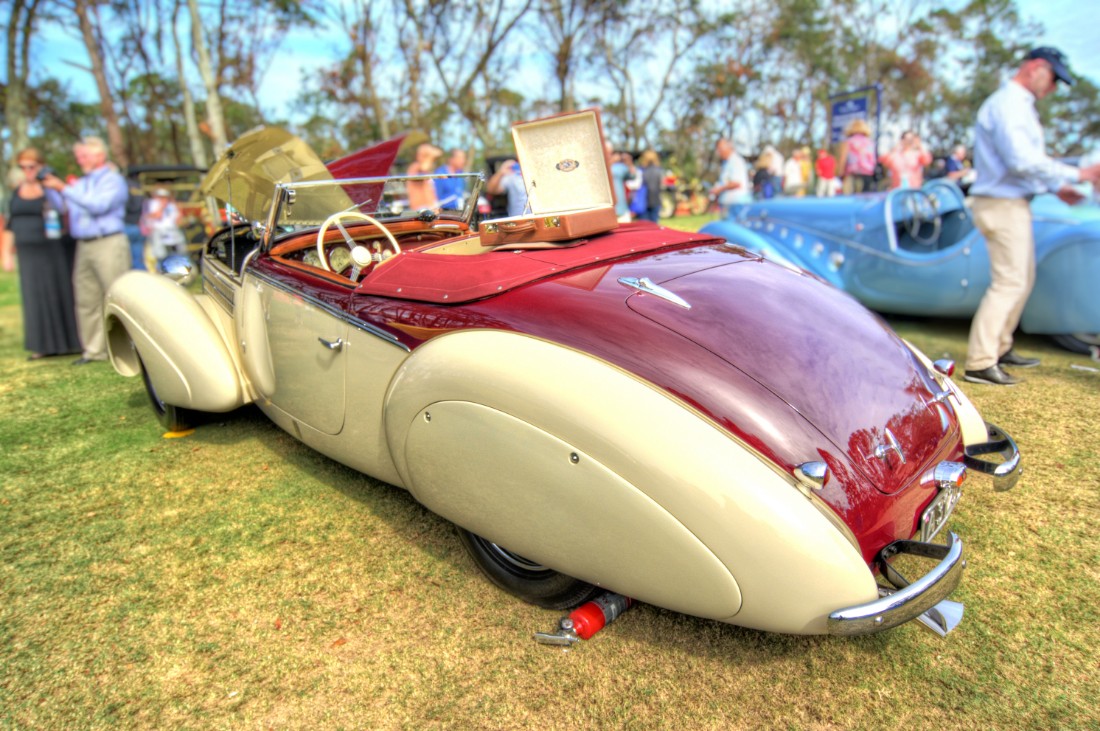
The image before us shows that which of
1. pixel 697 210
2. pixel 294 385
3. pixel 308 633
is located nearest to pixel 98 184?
pixel 294 385

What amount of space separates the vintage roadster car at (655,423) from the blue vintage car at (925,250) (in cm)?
299

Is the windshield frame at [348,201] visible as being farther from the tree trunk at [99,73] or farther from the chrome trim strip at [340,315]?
the tree trunk at [99,73]

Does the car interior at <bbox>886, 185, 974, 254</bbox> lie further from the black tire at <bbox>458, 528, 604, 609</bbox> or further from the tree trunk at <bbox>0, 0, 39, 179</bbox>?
the tree trunk at <bbox>0, 0, 39, 179</bbox>

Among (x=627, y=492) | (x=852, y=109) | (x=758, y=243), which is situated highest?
(x=852, y=109)

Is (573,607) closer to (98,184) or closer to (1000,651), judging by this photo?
(1000,651)

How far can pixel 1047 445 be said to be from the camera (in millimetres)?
3203

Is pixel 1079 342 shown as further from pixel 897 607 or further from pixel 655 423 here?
pixel 655 423

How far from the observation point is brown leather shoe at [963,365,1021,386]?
161 inches

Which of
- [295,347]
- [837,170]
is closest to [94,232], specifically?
[295,347]

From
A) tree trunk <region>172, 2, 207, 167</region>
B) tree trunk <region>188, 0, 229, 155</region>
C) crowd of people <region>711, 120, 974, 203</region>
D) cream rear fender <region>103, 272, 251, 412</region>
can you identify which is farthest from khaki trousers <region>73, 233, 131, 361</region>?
tree trunk <region>172, 2, 207, 167</region>

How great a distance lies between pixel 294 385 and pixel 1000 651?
8.68 feet

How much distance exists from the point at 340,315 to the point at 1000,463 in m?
2.29

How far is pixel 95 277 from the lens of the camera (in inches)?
217

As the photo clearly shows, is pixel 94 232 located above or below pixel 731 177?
below
